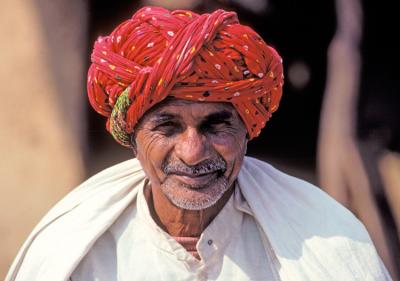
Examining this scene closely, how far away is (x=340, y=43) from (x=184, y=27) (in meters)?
1.44

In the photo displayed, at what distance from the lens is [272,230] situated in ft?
8.16

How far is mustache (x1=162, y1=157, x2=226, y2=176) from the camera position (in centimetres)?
238

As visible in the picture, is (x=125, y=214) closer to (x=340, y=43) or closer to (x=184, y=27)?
(x=184, y=27)

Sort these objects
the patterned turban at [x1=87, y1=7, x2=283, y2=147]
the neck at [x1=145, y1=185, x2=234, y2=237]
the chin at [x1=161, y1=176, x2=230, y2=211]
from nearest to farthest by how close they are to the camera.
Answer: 1. the patterned turban at [x1=87, y1=7, x2=283, y2=147]
2. the chin at [x1=161, y1=176, x2=230, y2=211]
3. the neck at [x1=145, y1=185, x2=234, y2=237]

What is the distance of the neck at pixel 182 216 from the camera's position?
255 centimetres

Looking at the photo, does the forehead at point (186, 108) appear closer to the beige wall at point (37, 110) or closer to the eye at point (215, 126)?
the eye at point (215, 126)

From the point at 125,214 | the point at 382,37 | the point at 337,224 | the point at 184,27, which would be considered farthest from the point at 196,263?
the point at 382,37

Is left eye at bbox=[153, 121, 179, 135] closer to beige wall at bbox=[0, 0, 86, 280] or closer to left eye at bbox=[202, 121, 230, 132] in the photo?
left eye at bbox=[202, 121, 230, 132]

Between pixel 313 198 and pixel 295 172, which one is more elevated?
pixel 313 198

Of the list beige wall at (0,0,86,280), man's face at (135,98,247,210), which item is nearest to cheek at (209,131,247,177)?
man's face at (135,98,247,210)

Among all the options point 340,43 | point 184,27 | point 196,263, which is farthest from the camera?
point 340,43

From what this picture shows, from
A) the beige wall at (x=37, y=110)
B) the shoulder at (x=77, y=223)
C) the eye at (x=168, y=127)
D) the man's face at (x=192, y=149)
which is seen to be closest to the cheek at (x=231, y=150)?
the man's face at (x=192, y=149)

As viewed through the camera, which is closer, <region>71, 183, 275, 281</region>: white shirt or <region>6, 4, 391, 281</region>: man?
<region>6, 4, 391, 281</region>: man

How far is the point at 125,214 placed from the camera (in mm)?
2602
